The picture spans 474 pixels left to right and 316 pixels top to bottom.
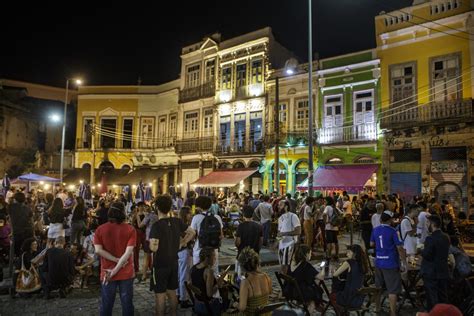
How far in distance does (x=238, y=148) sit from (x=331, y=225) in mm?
15014

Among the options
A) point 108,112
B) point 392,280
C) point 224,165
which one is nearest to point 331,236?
point 392,280

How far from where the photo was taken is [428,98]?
62.2 feet

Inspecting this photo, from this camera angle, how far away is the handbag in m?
7.76

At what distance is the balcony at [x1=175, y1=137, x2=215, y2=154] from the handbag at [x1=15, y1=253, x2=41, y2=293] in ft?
66.3

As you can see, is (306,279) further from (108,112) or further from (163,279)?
(108,112)

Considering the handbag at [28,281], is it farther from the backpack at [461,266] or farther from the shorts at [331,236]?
the shorts at [331,236]

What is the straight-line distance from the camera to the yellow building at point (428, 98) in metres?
17.9

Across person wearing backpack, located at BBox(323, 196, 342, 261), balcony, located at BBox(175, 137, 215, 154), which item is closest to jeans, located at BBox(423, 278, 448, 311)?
person wearing backpack, located at BBox(323, 196, 342, 261)

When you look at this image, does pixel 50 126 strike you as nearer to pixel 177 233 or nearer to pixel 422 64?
pixel 422 64

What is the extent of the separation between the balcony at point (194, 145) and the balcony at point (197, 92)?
3053 millimetres

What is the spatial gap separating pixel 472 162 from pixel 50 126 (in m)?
32.7

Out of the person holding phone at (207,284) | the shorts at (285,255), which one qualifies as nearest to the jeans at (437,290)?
the shorts at (285,255)

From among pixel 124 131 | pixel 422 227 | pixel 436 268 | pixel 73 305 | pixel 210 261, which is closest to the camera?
→ pixel 210 261

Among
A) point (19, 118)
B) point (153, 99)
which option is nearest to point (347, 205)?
point (153, 99)
